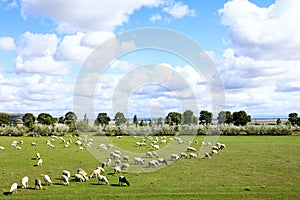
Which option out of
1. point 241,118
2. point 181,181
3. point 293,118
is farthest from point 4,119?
point 181,181

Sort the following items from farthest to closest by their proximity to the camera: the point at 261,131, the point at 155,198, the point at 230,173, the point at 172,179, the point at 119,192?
the point at 261,131 → the point at 230,173 → the point at 172,179 → the point at 119,192 → the point at 155,198

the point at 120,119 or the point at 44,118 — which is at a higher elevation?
the point at 44,118

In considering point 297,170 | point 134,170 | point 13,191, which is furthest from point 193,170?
point 13,191

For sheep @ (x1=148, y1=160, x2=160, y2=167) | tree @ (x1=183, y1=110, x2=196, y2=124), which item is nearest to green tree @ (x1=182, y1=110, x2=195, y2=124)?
tree @ (x1=183, y1=110, x2=196, y2=124)

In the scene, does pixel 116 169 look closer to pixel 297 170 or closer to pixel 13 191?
pixel 13 191

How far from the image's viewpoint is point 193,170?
1689cm

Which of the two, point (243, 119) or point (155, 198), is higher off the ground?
point (243, 119)

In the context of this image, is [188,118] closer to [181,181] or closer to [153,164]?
[153,164]

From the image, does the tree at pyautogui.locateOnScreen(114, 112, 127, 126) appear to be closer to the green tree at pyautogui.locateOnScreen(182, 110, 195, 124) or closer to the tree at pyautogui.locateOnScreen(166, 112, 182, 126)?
the green tree at pyautogui.locateOnScreen(182, 110, 195, 124)

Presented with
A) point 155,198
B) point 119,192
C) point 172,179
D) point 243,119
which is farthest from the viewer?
point 243,119

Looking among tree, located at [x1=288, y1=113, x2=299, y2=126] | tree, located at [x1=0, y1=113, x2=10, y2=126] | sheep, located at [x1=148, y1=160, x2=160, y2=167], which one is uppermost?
tree, located at [x1=288, y1=113, x2=299, y2=126]

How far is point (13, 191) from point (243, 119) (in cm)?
5739

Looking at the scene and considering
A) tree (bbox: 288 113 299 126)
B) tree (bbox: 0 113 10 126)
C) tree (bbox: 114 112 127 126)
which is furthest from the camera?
tree (bbox: 0 113 10 126)

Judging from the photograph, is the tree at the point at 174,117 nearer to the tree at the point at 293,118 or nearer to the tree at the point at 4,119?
the tree at the point at 293,118
